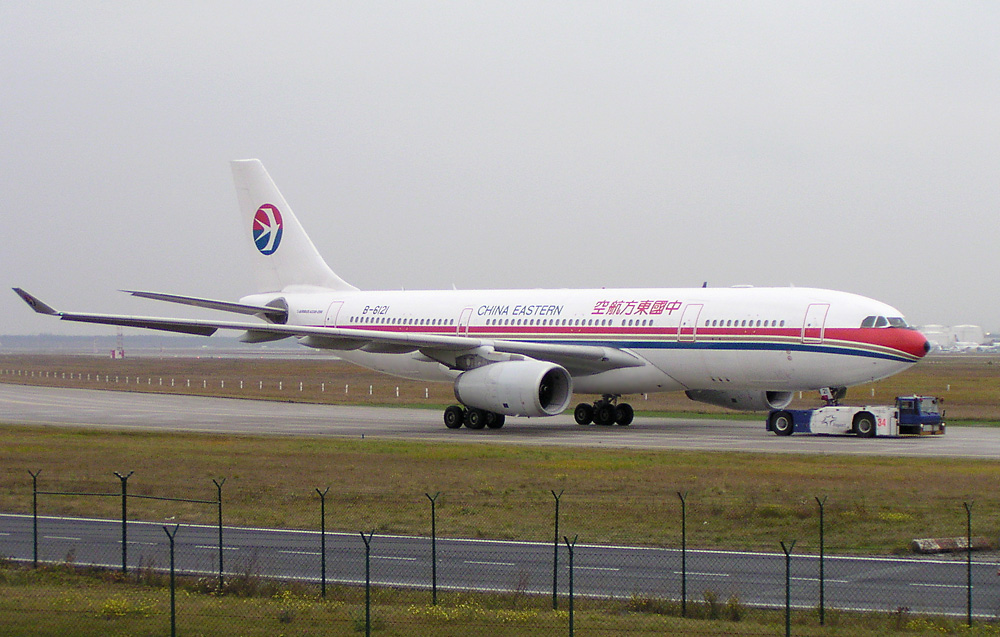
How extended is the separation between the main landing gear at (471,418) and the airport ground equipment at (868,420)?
389 inches

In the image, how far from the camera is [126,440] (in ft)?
120

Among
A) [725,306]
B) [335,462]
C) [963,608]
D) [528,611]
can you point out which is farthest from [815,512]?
A: [725,306]

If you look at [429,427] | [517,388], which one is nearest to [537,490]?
[517,388]

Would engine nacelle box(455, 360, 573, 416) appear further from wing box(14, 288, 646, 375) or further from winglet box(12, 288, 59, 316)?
winglet box(12, 288, 59, 316)

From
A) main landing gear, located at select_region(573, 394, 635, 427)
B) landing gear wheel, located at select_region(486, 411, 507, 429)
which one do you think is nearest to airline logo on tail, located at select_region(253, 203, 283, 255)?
landing gear wheel, located at select_region(486, 411, 507, 429)

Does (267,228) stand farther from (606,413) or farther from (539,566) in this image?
(539,566)

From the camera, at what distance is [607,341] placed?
42.2m

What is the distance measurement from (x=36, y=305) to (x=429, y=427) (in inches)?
562

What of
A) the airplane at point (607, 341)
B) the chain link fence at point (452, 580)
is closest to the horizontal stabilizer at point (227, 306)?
the airplane at point (607, 341)

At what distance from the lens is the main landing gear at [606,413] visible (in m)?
44.5

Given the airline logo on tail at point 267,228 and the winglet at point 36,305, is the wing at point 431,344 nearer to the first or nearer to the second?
the winglet at point 36,305

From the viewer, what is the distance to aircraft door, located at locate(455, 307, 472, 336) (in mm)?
46287

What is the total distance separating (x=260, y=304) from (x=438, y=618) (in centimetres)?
3999

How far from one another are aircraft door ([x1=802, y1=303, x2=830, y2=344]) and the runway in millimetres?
3269
